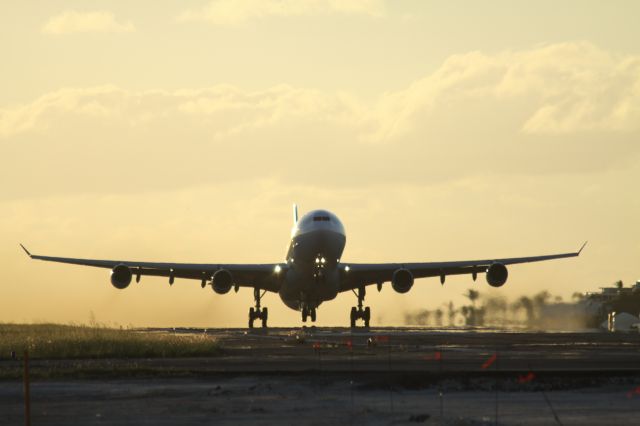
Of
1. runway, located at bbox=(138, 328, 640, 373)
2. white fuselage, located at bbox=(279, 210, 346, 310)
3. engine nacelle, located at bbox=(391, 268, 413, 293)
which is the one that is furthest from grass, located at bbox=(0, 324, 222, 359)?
engine nacelle, located at bbox=(391, 268, 413, 293)

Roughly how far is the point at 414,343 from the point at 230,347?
8.64 metres

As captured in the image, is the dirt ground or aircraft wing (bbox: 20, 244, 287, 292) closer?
the dirt ground

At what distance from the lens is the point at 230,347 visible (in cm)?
4841

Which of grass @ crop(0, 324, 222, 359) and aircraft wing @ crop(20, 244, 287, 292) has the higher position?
aircraft wing @ crop(20, 244, 287, 292)

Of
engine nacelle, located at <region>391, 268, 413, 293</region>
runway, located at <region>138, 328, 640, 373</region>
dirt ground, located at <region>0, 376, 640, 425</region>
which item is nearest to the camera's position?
dirt ground, located at <region>0, 376, 640, 425</region>

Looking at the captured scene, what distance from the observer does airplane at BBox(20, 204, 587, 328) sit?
6738cm

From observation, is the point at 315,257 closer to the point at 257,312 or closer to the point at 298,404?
the point at 257,312

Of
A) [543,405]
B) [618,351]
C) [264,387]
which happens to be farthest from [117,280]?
[543,405]

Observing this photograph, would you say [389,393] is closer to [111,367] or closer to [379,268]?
[111,367]

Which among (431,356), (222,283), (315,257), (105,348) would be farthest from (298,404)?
(222,283)

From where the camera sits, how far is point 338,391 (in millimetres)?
25578

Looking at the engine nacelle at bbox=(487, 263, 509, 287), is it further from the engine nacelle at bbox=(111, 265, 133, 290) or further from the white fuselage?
the engine nacelle at bbox=(111, 265, 133, 290)

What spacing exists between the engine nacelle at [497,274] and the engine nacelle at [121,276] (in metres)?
21.6

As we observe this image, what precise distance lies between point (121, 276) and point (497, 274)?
22.5 metres
